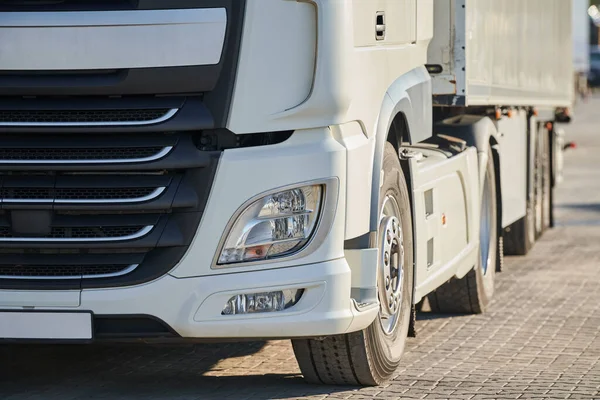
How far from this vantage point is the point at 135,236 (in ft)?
19.4

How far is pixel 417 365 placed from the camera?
756 cm

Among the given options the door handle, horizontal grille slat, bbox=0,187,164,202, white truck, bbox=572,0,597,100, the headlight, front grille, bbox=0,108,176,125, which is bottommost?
white truck, bbox=572,0,597,100

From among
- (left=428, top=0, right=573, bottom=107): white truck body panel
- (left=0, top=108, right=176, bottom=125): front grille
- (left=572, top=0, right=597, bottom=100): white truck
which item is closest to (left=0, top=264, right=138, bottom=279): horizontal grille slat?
(left=0, top=108, right=176, bottom=125): front grille

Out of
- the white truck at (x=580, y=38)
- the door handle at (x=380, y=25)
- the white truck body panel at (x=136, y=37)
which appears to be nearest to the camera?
the white truck body panel at (x=136, y=37)

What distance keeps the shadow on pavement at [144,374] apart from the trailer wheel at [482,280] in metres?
1.87

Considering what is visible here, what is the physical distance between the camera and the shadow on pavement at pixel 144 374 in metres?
6.72

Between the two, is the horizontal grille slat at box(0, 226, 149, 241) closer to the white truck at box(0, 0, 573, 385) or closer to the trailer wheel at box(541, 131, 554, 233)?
the white truck at box(0, 0, 573, 385)

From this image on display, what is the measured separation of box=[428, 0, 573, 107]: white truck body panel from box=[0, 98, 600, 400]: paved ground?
1.46 meters

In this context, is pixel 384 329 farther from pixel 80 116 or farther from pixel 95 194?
pixel 80 116

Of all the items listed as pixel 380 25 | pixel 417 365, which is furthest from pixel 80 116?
pixel 417 365

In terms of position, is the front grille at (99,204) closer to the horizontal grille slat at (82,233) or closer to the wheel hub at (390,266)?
A: the horizontal grille slat at (82,233)

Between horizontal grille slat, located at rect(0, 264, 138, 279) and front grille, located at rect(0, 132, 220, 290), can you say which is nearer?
front grille, located at rect(0, 132, 220, 290)

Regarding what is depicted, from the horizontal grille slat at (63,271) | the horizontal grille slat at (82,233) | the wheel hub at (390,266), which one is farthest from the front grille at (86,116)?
the wheel hub at (390,266)

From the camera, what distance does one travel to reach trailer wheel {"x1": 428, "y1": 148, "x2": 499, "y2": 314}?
938 centimetres
